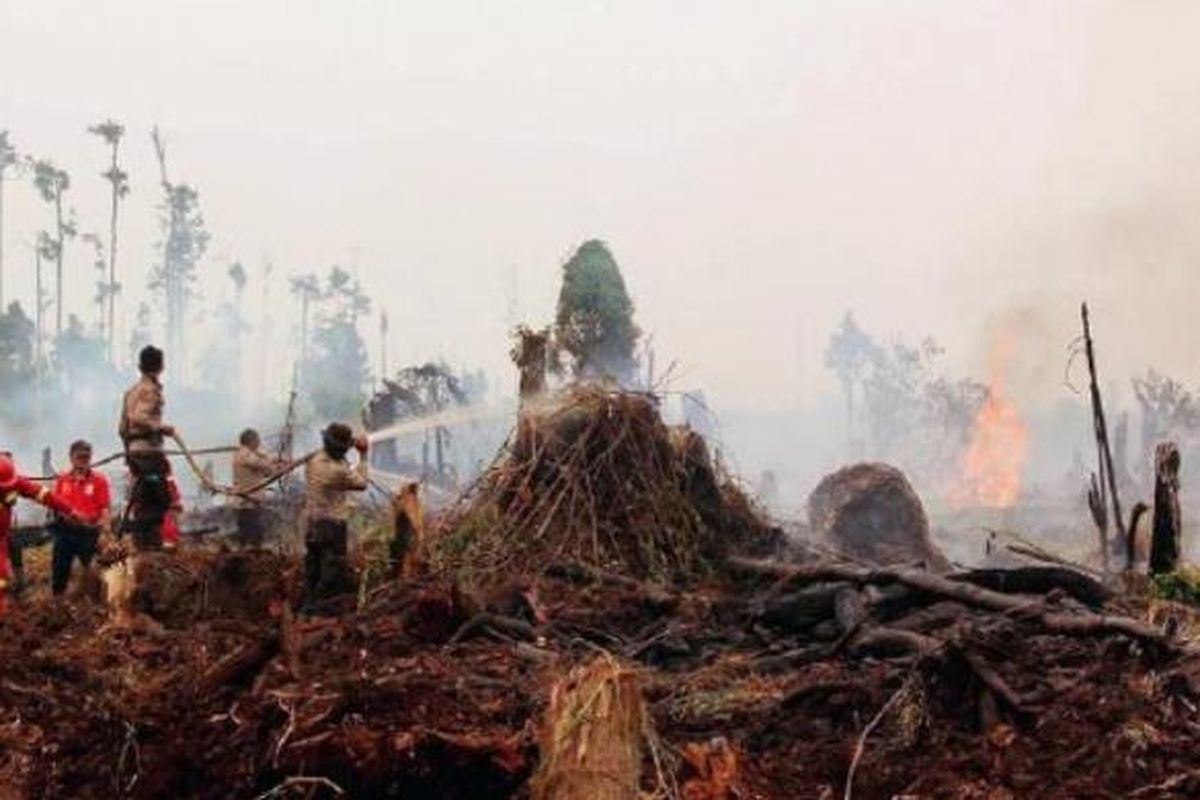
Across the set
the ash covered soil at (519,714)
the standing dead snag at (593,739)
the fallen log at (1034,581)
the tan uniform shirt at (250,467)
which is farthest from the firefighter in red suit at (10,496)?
the fallen log at (1034,581)

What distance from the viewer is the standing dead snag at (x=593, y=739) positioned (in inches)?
197

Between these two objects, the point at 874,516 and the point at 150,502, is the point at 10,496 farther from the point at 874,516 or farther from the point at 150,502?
the point at 874,516

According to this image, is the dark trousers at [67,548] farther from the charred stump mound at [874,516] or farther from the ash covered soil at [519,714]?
the charred stump mound at [874,516]

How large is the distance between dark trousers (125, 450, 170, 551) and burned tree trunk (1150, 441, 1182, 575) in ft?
29.9

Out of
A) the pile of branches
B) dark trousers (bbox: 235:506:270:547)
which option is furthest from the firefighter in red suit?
dark trousers (bbox: 235:506:270:547)

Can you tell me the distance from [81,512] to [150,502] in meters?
0.60

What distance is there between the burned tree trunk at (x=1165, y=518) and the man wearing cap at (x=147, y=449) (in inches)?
347

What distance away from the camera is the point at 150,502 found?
39.6 ft

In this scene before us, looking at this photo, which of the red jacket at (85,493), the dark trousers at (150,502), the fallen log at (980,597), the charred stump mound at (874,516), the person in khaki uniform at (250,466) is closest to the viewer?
the fallen log at (980,597)

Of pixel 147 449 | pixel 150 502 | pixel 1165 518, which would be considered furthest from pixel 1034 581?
pixel 150 502

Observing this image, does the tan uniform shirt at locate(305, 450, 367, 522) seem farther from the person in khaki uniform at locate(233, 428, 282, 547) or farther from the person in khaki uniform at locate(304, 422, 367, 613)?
the person in khaki uniform at locate(233, 428, 282, 547)

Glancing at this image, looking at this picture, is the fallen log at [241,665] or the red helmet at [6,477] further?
the red helmet at [6,477]

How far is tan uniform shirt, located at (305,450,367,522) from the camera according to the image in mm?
10461

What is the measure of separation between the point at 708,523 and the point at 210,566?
466cm
